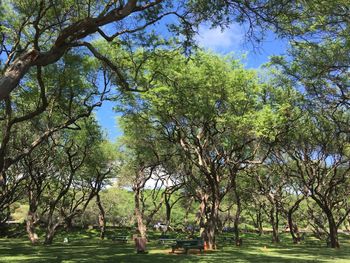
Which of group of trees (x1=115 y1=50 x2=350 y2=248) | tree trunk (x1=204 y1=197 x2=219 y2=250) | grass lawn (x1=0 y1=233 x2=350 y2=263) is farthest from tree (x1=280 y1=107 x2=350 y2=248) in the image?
tree trunk (x1=204 y1=197 x2=219 y2=250)

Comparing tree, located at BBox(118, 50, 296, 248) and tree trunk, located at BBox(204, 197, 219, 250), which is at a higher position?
tree, located at BBox(118, 50, 296, 248)

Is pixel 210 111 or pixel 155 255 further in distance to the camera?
pixel 210 111

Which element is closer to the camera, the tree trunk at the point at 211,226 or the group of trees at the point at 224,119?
the group of trees at the point at 224,119

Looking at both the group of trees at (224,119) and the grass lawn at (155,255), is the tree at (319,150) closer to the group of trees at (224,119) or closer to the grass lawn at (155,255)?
the group of trees at (224,119)

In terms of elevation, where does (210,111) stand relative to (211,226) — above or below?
above

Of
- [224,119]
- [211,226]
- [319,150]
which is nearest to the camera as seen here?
[224,119]

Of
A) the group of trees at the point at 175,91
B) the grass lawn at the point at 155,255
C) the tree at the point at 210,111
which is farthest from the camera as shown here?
the tree at the point at 210,111

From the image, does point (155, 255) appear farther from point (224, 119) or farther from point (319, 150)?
point (319, 150)

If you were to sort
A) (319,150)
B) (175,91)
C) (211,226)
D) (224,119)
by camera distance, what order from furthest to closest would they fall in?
(319,150), (211,226), (224,119), (175,91)

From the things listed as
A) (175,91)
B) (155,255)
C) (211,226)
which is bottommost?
(155,255)

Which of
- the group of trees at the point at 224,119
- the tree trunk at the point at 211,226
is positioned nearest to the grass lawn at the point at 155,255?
the tree trunk at the point at 211,226

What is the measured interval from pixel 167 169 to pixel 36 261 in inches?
861

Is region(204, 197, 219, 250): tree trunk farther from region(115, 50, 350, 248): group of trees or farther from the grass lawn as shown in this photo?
the grass lawn

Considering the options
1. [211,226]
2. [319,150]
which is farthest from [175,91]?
[319,150]
